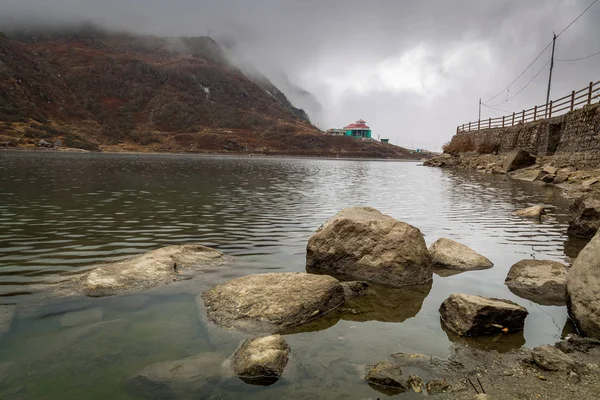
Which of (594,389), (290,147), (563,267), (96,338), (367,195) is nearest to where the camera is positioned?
(594,389)

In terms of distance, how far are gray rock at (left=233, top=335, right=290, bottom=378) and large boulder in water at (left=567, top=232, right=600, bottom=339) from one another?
5355mm

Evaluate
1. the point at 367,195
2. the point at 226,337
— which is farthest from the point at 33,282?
the point at 367,195

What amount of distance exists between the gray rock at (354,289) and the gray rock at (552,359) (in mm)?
3756

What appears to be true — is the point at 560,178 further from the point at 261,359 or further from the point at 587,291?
the point at 261,359

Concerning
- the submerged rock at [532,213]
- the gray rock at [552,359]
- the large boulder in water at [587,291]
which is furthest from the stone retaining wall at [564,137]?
the gray rock at [552,359]

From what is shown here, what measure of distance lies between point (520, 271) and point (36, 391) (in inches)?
417

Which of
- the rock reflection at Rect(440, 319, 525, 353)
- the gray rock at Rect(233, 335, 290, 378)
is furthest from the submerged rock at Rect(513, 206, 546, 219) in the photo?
the gray rock at Rect(233, 335, 290, 378)

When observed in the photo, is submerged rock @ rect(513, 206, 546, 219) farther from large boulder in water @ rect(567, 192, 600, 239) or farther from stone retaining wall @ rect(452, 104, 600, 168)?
stone retaining wall @ rect(452, 104, 600, 168)

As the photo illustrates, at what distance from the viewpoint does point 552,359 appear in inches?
222

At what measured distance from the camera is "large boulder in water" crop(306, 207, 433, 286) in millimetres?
9773

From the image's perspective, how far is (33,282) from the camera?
9.07m

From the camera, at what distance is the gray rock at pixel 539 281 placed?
8672mm

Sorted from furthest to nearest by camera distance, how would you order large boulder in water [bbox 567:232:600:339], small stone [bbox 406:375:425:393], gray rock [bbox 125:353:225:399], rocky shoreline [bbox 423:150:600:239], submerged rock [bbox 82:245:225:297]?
rocky shoreline [bbox 423:150:600:239], submerged rock [bbox 82:245:225:297], large boulder in water [bbox 567:232:600:339], small stone [bbox 406:375:425:393], gray rock [bbox 125:353:225:399]

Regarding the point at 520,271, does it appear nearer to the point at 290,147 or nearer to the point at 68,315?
the point at 68,315
